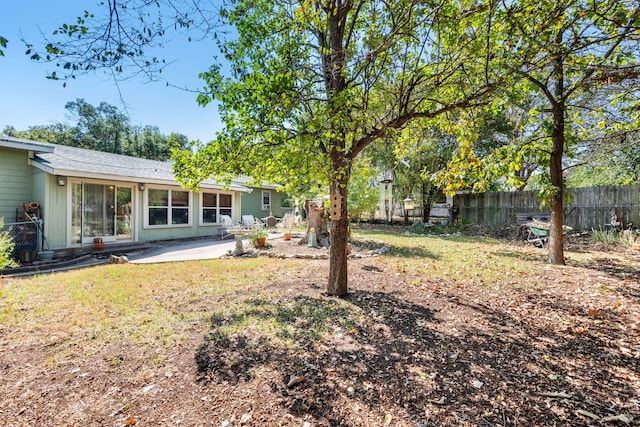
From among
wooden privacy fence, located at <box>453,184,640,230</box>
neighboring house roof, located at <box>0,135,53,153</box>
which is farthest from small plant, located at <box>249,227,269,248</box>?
wooden privacy fence, located at <box>453,184,640,230</box>

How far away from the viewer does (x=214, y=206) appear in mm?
13789

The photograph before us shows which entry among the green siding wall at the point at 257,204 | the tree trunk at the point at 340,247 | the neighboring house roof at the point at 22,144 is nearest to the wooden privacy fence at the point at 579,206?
the tree trunk at the point at 340,247

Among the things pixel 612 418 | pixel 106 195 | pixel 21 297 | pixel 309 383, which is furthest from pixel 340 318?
Result: pixel 106 195

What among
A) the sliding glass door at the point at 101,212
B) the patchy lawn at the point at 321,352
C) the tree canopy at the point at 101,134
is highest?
the tree canopy at the point at 101,134

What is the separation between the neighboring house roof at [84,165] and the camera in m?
8.09

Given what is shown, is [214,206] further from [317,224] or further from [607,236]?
[607,236]

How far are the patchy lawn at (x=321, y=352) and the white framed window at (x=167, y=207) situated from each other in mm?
5485

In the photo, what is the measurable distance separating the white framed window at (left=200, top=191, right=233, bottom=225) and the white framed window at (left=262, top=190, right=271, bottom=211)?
5895 mm

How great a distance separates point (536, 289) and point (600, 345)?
204cm

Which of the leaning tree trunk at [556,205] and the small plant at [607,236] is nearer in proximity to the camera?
the leaning tree trunk at [556,205]

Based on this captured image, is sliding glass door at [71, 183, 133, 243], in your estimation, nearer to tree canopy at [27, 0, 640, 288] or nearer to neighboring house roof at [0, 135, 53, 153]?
neighboring house roof at [0, 135, 53, 153]

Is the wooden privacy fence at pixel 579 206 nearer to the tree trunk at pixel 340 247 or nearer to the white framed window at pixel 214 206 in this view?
the tree trunk at pixel 340 247

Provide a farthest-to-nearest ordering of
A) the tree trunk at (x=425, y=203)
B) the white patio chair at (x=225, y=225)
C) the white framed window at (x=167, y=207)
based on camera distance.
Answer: the tree trunk at (x=425, y=203)
the white patio chair at (x=225, y=225)
the white framed window at (x=167, y=207)

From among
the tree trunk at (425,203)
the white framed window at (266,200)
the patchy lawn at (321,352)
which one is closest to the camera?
the patchy lawn at (321,352)
